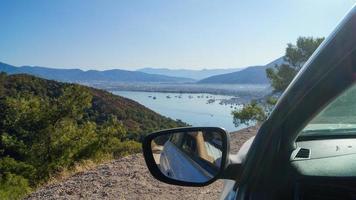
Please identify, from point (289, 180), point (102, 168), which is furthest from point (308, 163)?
point (102, 168)

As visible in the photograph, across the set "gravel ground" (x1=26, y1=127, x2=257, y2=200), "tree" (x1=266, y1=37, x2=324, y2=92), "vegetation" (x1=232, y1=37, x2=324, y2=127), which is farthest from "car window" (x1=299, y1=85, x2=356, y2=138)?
"tree" (x1=266, y1=37, x2=324, y2=92)

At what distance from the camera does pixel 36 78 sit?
60094 millimetres

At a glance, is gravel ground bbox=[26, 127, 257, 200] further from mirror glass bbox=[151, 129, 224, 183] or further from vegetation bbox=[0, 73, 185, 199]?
vegetation bbox=[0, 73, 185, 199]

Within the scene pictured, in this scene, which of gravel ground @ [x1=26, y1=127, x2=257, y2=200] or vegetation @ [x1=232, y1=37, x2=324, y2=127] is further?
vegetation @ [x1=232, y1=37, x2=324, y2=127]

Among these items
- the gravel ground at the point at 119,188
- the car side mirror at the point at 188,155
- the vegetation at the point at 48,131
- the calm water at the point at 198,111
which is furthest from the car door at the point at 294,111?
the vegetation at the point at 48,131

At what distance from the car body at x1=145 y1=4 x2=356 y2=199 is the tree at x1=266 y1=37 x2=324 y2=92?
26346mm

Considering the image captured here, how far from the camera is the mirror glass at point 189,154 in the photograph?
1.54 metres

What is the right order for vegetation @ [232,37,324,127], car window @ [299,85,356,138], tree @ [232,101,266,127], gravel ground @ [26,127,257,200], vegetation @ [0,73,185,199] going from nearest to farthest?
car window @ [299,85,356,138] → gravel ground @ [26,127,257,200] → vegetation @ [0,73,185,199] → vegetation @ [232,37,324,127] → tree @ [232,101,266,127]

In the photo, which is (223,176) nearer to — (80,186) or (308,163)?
(308,163)

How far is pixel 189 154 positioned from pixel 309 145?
0.45 meters

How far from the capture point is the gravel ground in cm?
654

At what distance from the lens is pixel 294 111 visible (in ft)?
3.80

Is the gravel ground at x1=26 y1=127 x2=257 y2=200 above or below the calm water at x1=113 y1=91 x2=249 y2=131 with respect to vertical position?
above

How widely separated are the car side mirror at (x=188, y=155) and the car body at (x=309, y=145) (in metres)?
0.04
